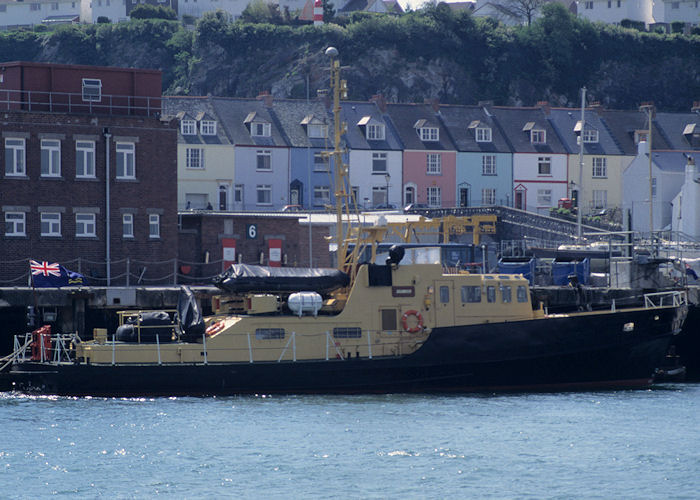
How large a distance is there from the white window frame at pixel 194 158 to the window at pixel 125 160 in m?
26.3

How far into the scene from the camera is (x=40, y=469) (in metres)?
26.4

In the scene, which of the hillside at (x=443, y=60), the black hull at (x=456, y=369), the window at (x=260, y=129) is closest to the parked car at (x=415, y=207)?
the window at (x=260, y=129)

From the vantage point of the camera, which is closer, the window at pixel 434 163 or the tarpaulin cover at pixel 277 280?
the tarpaulin cover at pixel 277 280

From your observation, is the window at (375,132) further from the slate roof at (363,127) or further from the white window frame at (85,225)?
the white window frame at (85,225)

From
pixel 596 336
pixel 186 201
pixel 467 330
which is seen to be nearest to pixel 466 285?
pixel 467 330

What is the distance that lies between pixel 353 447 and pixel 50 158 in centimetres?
2067

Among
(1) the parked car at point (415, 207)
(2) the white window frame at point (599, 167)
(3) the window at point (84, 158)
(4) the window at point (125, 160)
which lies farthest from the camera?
(2) the white window frame at point (599, 167)

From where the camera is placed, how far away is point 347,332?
34469 mm

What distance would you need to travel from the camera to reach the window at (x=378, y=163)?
75312 mm

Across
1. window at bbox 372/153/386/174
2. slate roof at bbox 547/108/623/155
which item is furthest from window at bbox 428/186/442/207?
slate roof at bbox 547/108/623/155

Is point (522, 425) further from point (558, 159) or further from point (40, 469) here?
point (558, 159)

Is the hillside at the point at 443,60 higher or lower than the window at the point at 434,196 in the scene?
higher

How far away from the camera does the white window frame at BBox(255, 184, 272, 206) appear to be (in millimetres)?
73188

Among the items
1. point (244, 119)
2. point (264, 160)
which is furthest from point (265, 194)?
point (244, 119)
